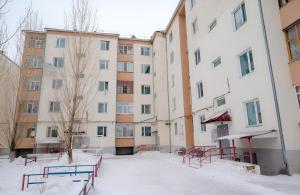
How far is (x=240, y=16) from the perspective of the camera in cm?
1388

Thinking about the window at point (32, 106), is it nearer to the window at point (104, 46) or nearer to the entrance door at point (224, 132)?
the window at point (104, 46)

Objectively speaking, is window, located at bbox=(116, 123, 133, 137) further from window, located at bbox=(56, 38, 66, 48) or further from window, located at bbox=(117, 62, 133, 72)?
window, located at bbox=(56, 38, 66, 48)

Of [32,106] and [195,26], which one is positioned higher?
[195,26]

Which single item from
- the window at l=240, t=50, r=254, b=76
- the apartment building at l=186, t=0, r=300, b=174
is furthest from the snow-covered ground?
the window at l=240, t=50, r=254, b=76

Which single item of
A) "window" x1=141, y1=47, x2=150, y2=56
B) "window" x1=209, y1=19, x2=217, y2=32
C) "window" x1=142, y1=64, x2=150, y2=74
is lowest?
"window" x1=209, y1=19, x2=217, y2=32

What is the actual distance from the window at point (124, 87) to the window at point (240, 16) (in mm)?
19273

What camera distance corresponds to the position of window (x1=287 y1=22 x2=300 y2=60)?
1066cm

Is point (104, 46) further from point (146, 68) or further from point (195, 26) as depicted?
point (195, 26)

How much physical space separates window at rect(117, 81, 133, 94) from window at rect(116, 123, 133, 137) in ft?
16.7

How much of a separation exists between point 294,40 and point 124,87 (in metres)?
23.2

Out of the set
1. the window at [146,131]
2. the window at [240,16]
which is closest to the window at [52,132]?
the window at [146,131]

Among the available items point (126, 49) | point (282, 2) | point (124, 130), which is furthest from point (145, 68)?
point (282, 2)

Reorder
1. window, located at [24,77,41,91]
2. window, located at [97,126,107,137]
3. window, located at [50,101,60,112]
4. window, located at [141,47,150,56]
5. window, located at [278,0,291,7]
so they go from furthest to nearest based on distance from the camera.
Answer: window, located at [141,47,150,56] → window, located at [97,126,107,137] → window, located at [24,77,41,91] → window, located at [50,101,60,112] → window, located at [278,0,291,7]

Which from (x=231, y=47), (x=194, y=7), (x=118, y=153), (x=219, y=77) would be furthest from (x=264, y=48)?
(x=118, y=153)
